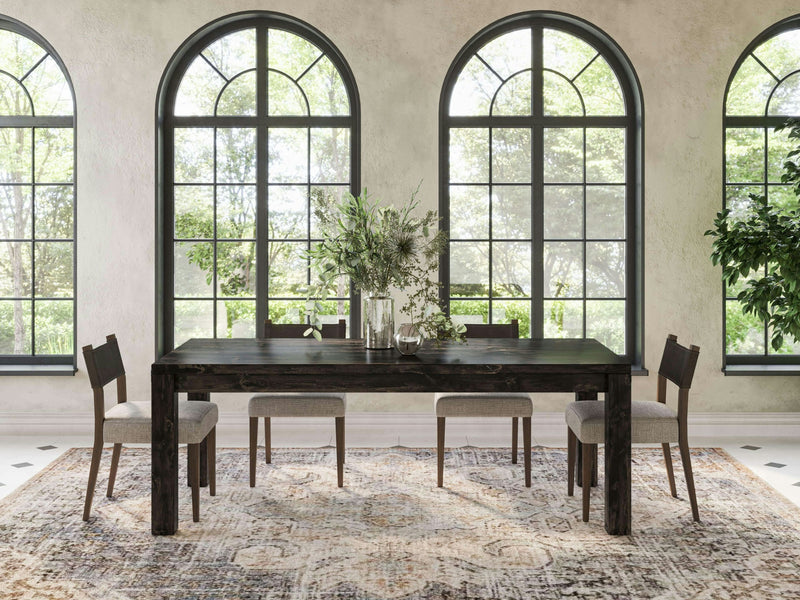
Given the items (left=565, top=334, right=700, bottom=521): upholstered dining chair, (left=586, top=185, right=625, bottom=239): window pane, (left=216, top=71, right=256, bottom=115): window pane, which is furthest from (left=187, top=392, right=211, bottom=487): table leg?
(left=586, top=185, right=625, bottom=239): window pane

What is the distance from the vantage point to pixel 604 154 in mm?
5238

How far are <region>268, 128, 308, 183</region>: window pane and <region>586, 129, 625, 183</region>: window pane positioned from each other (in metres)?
2.08

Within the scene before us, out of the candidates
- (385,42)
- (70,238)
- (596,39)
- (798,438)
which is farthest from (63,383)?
(798,438)

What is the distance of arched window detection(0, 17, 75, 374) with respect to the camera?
5191 mm

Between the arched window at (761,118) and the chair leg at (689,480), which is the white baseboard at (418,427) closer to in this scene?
the arched window at (761,118)

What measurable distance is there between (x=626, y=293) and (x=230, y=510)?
3.21 m

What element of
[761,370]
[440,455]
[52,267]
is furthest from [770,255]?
[52,267]

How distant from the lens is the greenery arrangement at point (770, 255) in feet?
14.6

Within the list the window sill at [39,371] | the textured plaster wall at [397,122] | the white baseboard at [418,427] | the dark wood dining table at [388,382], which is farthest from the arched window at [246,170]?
the dark wood dining table at [388,382]

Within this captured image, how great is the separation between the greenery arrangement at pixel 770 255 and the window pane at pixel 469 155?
161 cm

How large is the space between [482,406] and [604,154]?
2.34 metres

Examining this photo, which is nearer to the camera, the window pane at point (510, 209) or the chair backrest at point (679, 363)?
the chair backrest at point (679, 363)

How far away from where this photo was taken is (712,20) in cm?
504

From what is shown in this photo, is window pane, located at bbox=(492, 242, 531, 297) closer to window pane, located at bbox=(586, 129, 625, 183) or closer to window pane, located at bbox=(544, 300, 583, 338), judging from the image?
window pane, located at bbox=(544, 300, 583, 338)
